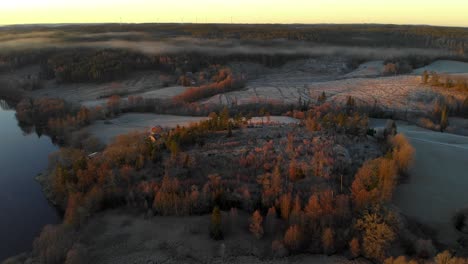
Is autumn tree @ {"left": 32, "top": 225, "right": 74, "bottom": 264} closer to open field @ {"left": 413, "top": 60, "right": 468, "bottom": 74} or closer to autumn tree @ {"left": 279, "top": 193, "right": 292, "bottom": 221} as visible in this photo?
autumn tree @ {"left": 279, "top": 193, "right": 292, "bottom": 221}

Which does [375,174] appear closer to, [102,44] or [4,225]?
[4,225]

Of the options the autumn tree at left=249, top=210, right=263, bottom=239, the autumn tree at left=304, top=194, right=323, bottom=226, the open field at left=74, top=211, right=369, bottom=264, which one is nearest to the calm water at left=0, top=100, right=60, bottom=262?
the open field at left=74, top=211, right=369, bottom=264

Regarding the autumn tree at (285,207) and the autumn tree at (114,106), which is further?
the autumn tree at (114,106)

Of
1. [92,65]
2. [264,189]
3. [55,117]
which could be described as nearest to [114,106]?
[55,117]

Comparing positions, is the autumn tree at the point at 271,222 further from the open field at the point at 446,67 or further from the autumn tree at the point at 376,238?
A: the open field at the point at 446,67

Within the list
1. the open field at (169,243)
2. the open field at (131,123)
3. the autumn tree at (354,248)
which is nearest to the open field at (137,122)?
the open field at (131,123)

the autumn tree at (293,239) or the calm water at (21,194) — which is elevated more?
the autumn tree at (293,239)

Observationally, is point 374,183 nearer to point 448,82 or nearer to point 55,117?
point 55,117

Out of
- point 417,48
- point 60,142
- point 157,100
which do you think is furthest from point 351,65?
point 60,142
